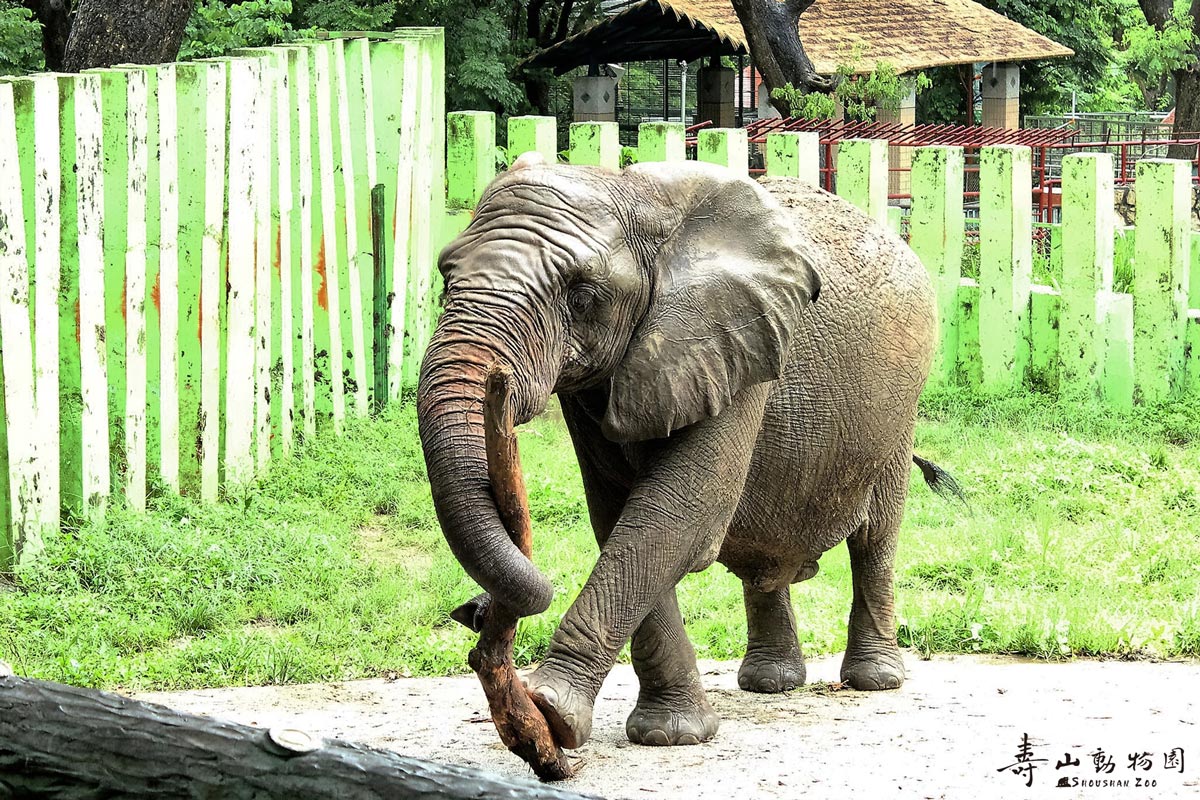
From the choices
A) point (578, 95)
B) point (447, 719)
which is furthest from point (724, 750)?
point (578, 95)

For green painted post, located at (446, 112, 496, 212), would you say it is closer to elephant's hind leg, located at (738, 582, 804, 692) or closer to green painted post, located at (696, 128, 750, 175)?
green painted post, located at (696, 128, 750, 175)

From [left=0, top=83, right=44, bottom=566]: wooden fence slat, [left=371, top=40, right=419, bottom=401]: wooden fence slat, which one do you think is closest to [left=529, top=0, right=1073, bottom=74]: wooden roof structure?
[left=371, top=40, right=419, bottom=401]: wooden fence slat

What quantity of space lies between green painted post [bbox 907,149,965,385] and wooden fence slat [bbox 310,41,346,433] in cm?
382

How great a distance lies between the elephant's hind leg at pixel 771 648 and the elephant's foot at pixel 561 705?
5.66 ft

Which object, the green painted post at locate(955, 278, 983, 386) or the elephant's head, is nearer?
the elephant's head

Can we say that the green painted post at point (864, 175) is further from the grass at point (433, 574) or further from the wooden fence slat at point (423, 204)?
the wooden fence slat at point (423, 204)

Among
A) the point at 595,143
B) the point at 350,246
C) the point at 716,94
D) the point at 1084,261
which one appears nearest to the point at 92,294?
the point at 350,246

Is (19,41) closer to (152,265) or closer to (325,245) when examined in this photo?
(325,245)

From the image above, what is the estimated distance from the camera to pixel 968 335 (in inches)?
435

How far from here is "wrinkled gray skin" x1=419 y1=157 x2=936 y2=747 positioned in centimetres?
413

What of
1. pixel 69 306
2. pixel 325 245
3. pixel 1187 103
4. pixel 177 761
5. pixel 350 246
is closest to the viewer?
pixel 177 761

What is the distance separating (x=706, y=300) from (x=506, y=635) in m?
1.11

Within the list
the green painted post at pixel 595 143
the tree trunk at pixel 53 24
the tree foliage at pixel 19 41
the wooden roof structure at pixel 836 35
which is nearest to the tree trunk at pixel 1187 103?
the wooden roof structure at pixel 836 35

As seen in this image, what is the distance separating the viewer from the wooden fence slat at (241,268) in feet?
27.5
